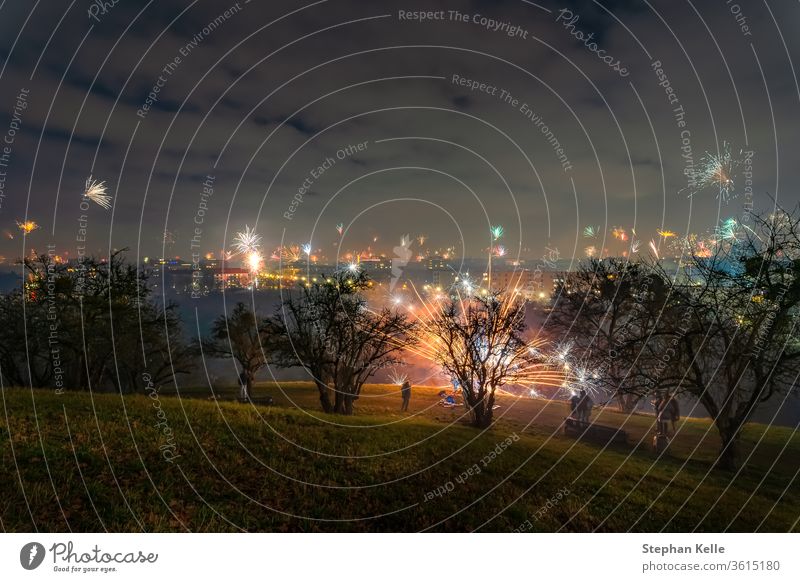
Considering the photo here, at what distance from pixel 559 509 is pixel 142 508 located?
11.0 metres

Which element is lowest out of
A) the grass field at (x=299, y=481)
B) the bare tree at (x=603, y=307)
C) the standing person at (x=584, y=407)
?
the standing person at (x=584, y=407)

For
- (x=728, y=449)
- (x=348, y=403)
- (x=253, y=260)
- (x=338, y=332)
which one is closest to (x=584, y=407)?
(x=728, y=449)

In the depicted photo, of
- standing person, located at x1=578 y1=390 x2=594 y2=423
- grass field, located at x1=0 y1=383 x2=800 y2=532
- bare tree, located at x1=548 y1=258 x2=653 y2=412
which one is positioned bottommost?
standing person, located at x1=578 y1=390 x2=594 y2=423

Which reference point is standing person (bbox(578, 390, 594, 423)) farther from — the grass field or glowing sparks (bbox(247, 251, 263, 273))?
glowing sparks (bbox(247, 251, 263, 273))

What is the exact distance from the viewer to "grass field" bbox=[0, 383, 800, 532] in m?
8.42

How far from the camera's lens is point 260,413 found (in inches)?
604

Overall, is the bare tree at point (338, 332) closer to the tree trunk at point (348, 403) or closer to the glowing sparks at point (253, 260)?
the tree trunk at point (348, 403)

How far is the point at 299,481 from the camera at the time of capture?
10.2 meters

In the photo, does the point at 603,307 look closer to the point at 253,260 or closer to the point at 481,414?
the point at 481,414

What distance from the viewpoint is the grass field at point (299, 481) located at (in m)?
8.42

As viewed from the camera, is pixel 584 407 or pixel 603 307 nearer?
pixel 584 407

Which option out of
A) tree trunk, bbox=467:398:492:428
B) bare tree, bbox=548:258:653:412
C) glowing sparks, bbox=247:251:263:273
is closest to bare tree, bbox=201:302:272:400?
glowing sparks, bbox=247:251:263:273

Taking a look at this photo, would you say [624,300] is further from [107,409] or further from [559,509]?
[107,409]

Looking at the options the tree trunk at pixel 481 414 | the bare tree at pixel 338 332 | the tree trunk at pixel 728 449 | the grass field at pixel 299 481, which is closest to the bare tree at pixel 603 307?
the tree trunk at pixel 728 449
